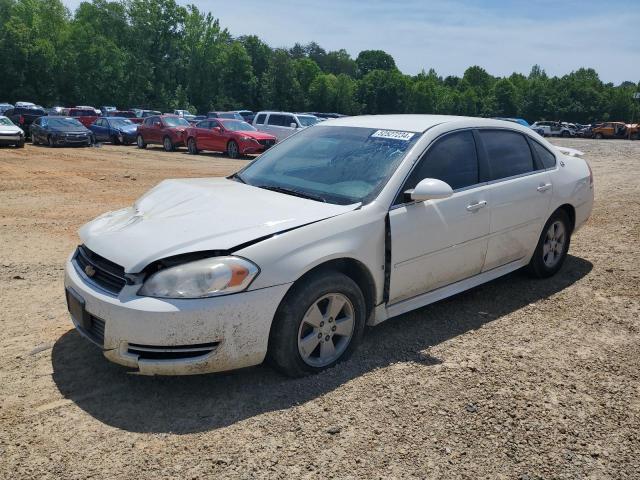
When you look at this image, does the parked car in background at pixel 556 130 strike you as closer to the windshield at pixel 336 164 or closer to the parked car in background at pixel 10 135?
the parked car in background at pixel 10 135

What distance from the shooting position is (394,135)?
175 inches

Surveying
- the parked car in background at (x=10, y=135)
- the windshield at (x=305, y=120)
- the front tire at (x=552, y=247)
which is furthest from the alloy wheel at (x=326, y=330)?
the parked car in background at (x=10, y=135)

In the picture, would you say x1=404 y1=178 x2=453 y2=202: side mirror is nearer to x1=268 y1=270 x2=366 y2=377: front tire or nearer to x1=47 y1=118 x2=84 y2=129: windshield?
x1=268 y1=270 x2=366 y2=377: front tire

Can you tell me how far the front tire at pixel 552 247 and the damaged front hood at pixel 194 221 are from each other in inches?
101

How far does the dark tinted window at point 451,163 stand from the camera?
426 centimetres

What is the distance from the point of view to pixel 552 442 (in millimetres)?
3092

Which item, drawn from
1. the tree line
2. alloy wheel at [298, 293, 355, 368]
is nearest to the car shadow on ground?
alloy wheel at [298, 293, 355, 368]

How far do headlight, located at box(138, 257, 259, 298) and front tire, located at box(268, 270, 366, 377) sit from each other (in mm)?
362

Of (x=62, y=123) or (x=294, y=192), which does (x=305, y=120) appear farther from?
(x=294, y=192)

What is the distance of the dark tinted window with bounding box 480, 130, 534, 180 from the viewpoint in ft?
16.2

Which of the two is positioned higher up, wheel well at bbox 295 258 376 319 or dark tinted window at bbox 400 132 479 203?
dark tinted window at bbox 400 132 479 203

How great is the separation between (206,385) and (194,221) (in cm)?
104

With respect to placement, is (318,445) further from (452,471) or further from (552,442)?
(552,442)

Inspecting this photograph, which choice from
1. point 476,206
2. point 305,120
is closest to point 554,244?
point 476,206
